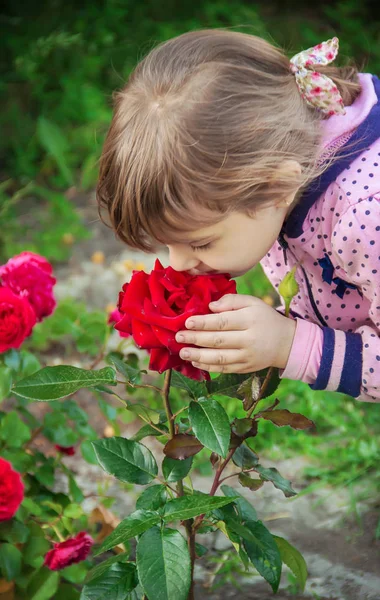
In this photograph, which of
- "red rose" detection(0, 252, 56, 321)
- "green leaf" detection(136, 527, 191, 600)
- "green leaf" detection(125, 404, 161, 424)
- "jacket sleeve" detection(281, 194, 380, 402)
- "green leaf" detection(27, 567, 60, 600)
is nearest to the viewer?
"green leaf" detection(136, 527, 191, 600)

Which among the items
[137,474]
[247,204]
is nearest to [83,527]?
[137,474]

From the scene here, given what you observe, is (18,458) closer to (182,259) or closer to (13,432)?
(13,432)

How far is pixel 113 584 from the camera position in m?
1.24

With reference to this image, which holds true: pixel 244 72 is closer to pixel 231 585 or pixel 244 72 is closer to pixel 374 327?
pixel 374 327

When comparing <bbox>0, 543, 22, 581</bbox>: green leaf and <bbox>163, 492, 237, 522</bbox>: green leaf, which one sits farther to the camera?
<bbox>0, 543, 22, 581</bbox>: green leaf

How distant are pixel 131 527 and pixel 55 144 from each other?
2.49m

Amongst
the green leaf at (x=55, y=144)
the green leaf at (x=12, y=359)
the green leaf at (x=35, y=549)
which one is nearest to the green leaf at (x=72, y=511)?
the green leaf at (x=35, y=549)

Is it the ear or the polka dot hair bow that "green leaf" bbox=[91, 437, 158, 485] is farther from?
the polka dot hair bow

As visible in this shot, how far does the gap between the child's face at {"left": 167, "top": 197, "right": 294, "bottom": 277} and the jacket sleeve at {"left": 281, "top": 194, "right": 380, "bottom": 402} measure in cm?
12

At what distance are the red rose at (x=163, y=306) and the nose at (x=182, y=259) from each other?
0.09m

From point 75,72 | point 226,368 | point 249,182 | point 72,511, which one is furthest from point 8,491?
point 75,72

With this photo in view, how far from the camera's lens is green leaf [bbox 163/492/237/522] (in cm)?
111

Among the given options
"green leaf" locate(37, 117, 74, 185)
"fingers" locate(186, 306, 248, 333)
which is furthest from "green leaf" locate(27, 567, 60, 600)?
"green leaf" locate(37, 117, 74, 185)

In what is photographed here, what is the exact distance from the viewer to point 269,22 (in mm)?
4277
